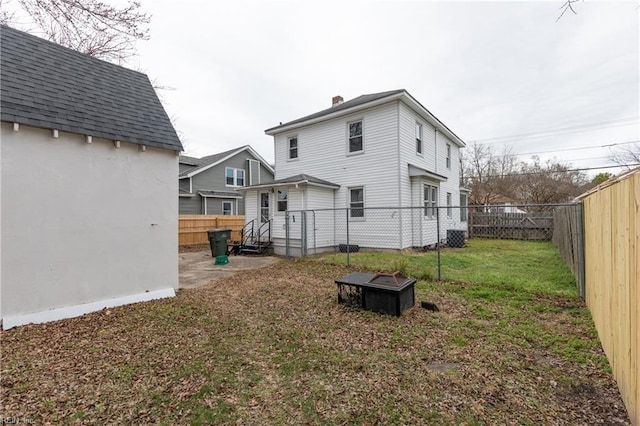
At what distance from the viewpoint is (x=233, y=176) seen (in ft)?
75.0

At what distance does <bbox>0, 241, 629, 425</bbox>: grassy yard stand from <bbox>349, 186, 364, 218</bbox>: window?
22.0 feet

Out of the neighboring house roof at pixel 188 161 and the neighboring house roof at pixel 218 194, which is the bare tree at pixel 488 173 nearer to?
the neighboring house roof at pixel 218 194

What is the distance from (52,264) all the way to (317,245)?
821 centimetres

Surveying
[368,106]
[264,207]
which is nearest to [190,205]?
[264,207]

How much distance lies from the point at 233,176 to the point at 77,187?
60.1 ft

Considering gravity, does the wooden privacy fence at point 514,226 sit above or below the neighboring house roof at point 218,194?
below

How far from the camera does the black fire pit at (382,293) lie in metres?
4.66

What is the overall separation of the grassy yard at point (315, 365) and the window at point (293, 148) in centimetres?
990

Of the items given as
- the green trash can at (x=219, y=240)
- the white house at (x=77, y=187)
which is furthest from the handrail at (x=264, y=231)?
the white house at (x=77, y=187)

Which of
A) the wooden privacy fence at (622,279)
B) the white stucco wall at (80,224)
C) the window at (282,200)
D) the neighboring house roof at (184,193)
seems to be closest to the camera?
the wooden privacy fence at (622,279)

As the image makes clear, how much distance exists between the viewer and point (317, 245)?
38.1 ft

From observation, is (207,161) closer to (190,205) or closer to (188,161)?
(188,161)

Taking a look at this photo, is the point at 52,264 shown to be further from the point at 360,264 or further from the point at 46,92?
the point at 360,264

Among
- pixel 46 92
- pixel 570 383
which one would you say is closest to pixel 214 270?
pixel 46 92
